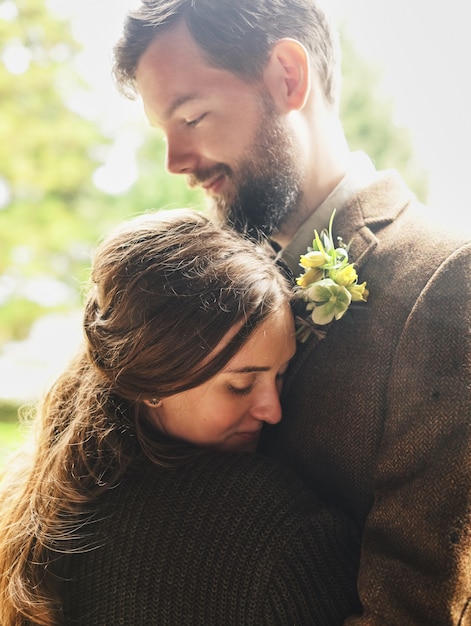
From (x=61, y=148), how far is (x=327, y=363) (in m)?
3.55

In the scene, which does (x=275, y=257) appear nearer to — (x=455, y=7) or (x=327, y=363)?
(x=327, y=363)

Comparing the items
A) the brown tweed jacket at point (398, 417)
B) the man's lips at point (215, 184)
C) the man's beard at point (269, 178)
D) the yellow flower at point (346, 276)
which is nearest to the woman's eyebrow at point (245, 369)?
the brown tweed jacket at point (398, 417)

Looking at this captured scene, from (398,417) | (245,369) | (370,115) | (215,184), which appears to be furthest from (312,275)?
(370,115)

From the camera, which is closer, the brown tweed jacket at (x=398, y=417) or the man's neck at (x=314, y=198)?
the brown tweed jacket at (x=398, y=417)

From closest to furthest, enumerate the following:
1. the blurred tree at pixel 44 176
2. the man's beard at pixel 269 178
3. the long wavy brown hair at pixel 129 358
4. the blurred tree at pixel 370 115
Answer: the long wavy brown hair at pixel 129 358
the man's beard at pixel 269 178
the blurred tree at pixel 44 176
the blurred tree at pixel 370 115

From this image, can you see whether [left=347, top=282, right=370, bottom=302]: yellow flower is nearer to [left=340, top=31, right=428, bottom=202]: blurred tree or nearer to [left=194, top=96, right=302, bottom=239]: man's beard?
[left=194, top=96, right=302, bottom=239]: man's beard

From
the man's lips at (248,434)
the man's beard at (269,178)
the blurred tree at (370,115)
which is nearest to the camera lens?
the man's lips at (248,434)

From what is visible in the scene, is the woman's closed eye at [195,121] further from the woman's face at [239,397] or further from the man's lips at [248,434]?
the man's lips at [248,434]

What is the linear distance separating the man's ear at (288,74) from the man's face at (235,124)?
27mm

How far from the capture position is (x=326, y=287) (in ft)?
4.12

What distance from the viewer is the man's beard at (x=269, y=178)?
5.04 ft

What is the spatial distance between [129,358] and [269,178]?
21.5 inches

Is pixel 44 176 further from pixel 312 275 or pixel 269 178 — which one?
pixel 312 275

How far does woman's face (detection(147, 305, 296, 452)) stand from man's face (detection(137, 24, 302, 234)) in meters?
0.33
